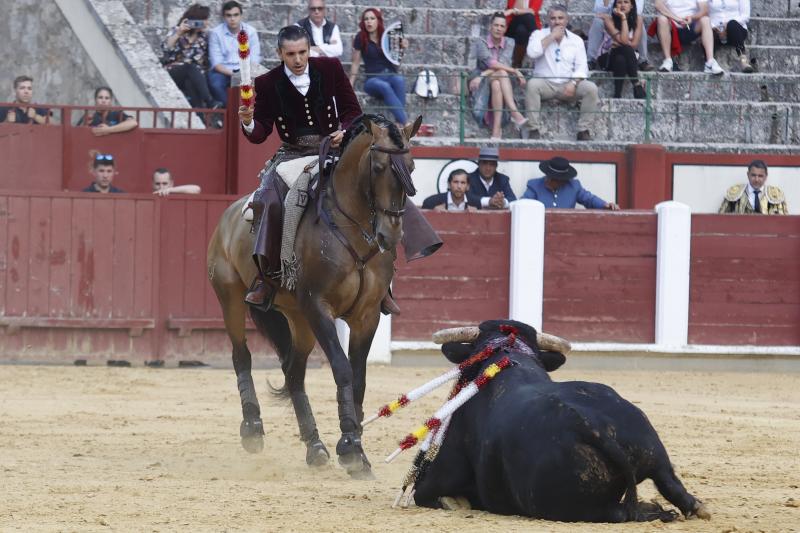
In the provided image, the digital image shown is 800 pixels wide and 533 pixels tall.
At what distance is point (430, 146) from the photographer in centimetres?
1380

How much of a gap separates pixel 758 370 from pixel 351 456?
724cm

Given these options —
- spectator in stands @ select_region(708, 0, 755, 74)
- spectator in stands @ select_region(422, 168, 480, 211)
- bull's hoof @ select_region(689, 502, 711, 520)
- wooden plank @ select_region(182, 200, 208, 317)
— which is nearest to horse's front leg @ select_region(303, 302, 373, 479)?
bull's hoof @ select_region(689, 502, 711, 520)

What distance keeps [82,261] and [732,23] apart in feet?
24.3

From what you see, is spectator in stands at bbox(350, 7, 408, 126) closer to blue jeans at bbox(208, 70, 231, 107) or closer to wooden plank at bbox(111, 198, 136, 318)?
blue jeans at bbox(208, 70, 231, 107)

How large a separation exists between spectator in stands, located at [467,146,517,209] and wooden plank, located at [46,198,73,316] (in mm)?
3373

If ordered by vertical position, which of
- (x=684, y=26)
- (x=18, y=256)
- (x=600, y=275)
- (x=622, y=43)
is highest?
(x=684, y=26)

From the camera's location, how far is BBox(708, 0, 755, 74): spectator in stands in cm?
1590

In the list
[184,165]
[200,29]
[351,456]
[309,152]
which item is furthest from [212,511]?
[200,29]

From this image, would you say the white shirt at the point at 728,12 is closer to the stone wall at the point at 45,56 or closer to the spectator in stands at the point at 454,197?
the spectator in stands at the point at 454,197

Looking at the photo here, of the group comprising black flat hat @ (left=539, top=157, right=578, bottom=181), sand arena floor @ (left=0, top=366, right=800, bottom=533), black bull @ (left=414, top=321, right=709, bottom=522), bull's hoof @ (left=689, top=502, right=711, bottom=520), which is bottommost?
sand arena floor @ (left=0, top=366, right=800, bottom=533)

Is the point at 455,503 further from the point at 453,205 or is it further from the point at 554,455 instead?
the point at 453,205

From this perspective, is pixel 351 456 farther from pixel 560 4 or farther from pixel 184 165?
pixel 560 4

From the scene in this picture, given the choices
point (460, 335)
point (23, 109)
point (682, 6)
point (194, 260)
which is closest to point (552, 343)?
point (460, 335)

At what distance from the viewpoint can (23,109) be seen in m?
13.0
